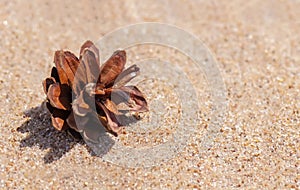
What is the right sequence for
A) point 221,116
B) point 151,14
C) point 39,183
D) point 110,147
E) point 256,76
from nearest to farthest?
1. point 39,183
2. point 110,147
3. point 221,116
4. point 256,76
5. point 151,14

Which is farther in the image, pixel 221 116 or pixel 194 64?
pixel 194 64

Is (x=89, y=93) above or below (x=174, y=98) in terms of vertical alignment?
above

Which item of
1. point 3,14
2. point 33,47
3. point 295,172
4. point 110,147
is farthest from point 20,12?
point 295,172

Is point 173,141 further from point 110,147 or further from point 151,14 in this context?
point 151,14

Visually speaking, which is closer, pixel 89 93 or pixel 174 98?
pixel 89 93
